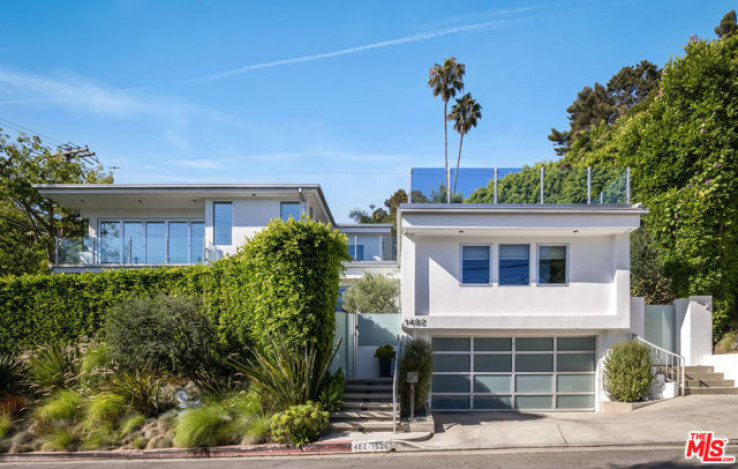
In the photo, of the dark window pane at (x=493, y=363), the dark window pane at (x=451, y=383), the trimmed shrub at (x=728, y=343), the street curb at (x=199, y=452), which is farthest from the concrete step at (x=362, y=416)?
the trimmed shrub at (x=728, y=343)

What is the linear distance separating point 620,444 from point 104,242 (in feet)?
68.7

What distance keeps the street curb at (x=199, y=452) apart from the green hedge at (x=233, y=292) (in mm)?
2466

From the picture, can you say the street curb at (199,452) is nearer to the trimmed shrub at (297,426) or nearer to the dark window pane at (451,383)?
the trimmed shrub at (297,426)

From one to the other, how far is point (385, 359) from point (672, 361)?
8220 millimetres

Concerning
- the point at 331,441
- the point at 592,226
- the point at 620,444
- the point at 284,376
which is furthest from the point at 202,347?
Answer: the point at 592,226

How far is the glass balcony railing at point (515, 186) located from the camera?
14930 mm

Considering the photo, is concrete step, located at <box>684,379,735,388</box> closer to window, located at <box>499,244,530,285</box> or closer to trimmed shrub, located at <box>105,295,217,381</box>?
window, located at <box>499,244,530,285</box>

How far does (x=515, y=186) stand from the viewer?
1498 centimetres

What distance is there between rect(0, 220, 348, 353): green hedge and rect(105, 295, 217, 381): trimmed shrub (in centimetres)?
66

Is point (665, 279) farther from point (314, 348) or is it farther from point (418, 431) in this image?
point (314, 348)

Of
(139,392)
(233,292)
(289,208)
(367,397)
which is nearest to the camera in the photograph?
(139,392)

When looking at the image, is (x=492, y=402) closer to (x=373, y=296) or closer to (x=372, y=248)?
(x=373, y=296)

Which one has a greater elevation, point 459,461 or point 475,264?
point 475,264

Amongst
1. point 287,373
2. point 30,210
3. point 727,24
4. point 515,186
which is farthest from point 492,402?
point 727,24
